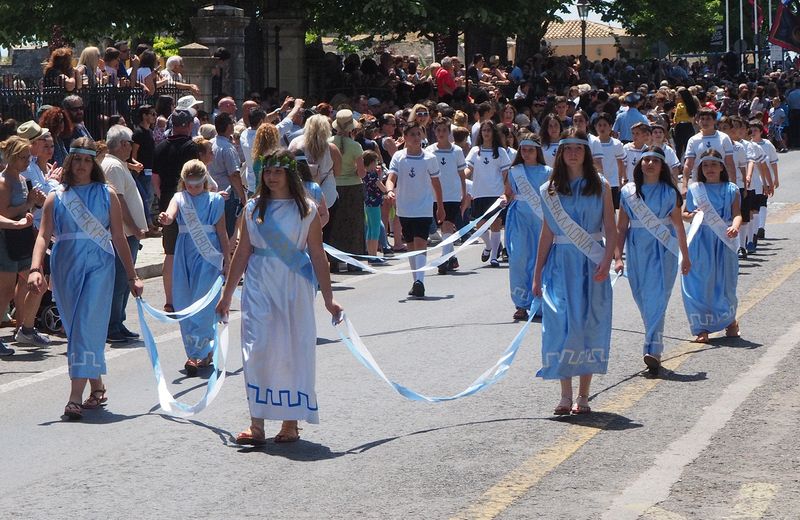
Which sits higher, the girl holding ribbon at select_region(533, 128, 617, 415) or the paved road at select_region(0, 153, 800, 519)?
the girl holding ribbon at select_region(533, 128, 617, 415)

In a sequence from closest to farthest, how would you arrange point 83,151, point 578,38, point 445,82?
1. point 83,151
2. point 445,82
3. point 578,38

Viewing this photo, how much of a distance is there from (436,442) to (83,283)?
2490mm

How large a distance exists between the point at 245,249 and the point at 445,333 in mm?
4004

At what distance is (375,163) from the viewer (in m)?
17.3

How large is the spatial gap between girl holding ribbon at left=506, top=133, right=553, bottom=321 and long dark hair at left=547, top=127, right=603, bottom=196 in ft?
11.6

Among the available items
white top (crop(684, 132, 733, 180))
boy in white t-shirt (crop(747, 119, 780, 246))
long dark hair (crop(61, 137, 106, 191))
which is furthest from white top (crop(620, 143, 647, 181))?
long dark hair (crop(61, 137, 106, 191))

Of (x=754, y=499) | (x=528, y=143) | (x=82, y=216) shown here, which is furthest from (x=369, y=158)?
(x=754, y=499)

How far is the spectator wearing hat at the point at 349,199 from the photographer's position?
15.8 m

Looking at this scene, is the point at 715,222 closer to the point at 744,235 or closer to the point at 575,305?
the point at 575,305

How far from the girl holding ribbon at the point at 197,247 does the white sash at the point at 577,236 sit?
8.94 ft

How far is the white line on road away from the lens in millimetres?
6848

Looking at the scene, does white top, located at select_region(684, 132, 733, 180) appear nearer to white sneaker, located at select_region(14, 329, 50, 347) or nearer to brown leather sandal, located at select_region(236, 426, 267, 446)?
white sneaker, located at select_region(14, 329, 50, 347)

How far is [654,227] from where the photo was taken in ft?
34.1

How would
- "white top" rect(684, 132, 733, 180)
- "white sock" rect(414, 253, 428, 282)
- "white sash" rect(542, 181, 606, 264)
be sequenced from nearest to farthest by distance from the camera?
"white sash" rect(542, 181, 606, 264) < "white sock" rect(414, 253, 428, 282) < "white top" rect(684, 132, 733, 180)
